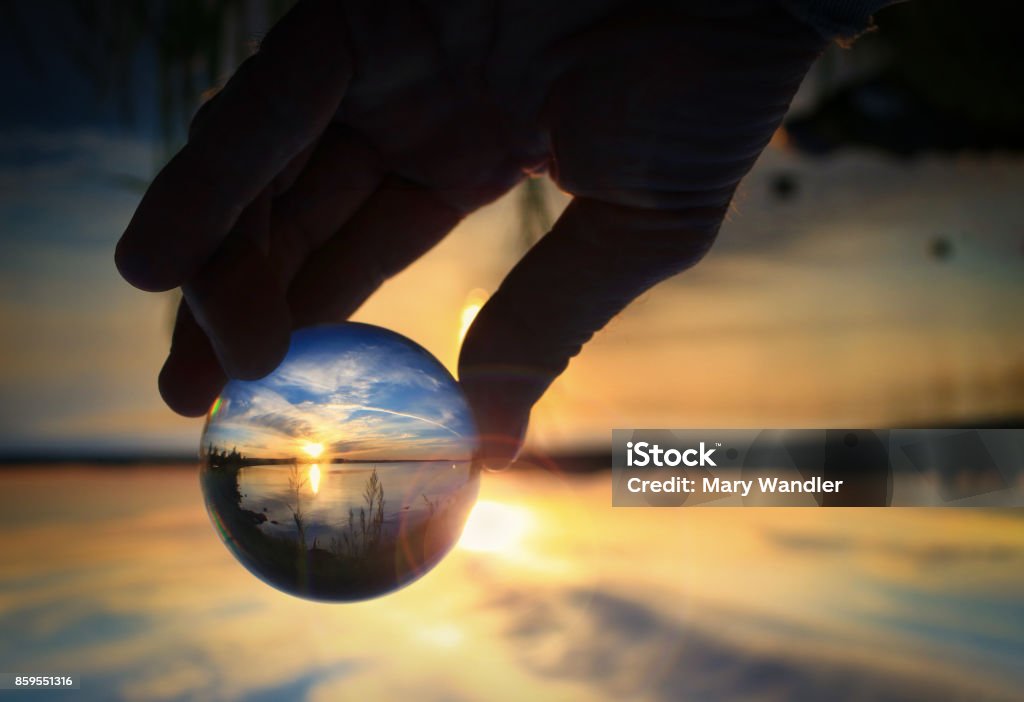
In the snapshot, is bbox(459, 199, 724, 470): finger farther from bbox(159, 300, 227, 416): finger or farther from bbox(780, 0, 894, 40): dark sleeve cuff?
bbox(159, 300, 227, 416): finger

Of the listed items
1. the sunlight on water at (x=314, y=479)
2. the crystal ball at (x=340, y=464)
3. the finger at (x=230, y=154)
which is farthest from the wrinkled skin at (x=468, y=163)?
the sunlight on water at (x=314, y=479)

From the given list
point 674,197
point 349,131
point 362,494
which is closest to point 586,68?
point 674,197

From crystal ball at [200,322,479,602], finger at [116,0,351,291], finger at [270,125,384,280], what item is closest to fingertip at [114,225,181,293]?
finger at [116,0,351,291]

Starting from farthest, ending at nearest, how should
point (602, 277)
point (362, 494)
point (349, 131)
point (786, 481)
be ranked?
point (786, 481) < point (349, 131) < point (602, 277) < point (362, 494)

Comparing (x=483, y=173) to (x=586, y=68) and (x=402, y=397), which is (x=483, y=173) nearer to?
(x=586, y=68)

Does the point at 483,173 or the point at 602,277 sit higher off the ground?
the point at 483,173

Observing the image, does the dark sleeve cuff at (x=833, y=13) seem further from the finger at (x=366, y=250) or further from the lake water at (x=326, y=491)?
the lake water at (x=326, y=491)

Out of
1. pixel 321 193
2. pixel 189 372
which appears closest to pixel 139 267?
pixel 189 372
